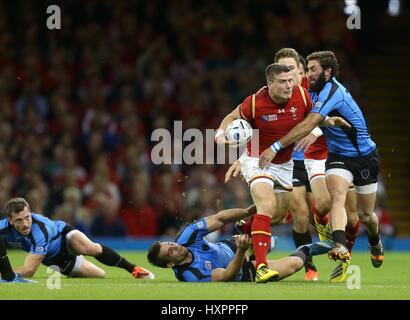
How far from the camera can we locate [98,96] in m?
18.3

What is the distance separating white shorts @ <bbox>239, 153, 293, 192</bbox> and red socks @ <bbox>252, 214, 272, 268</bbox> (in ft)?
1.27

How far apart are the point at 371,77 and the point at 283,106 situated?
38.5 feet

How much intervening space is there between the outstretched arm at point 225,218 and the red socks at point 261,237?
2.33 feet

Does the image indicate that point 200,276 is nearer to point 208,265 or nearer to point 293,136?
point 208,265

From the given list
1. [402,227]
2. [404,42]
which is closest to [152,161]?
[402,227]

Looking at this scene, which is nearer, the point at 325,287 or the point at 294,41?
the point at 325,287

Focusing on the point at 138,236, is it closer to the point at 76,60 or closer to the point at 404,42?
the point at 76,60

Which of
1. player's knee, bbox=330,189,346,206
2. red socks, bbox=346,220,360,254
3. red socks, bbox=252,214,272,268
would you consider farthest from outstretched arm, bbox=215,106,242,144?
red socks, bbox=346,220,360,254

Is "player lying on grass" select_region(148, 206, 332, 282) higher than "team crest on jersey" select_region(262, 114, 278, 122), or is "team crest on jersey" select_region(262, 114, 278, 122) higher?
"team crest on jersey" select_region(262, 114, 278, 122)

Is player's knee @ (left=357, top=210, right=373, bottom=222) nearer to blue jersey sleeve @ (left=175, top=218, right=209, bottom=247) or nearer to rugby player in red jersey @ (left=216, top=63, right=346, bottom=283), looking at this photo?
rugby player in red jersey @ (left=216, top=63, right=346, bottom=283)

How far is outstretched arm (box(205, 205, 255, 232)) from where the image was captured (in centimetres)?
1048

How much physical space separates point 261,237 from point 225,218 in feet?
2.70

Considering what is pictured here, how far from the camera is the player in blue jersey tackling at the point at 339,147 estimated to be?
10102mm

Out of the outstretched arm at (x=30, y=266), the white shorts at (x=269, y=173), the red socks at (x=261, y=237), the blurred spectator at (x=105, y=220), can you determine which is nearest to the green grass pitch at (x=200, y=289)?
the outstretched arm at (x=30, y=266)
